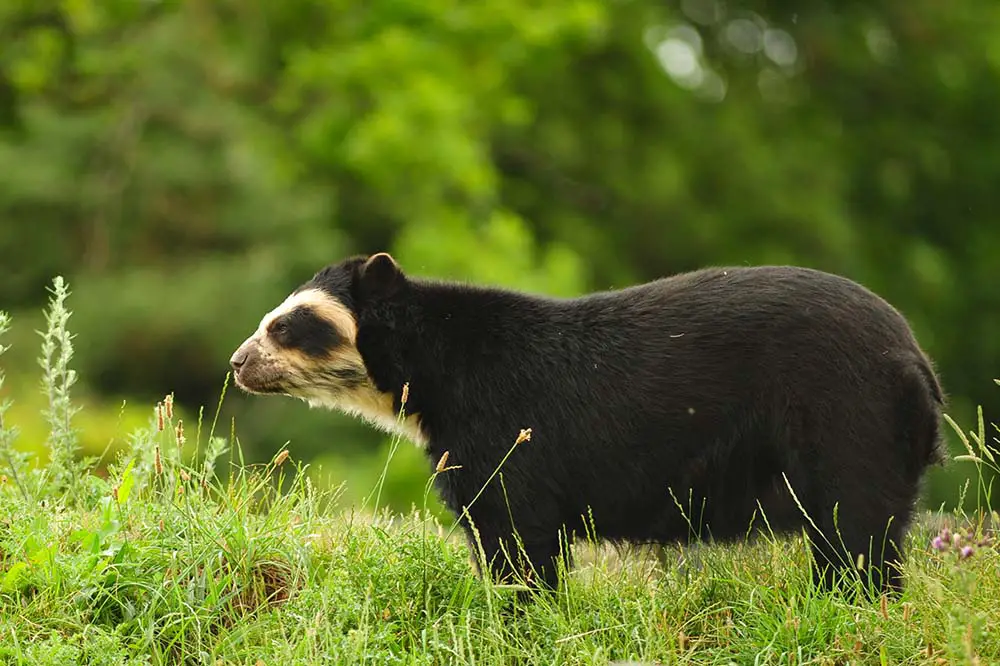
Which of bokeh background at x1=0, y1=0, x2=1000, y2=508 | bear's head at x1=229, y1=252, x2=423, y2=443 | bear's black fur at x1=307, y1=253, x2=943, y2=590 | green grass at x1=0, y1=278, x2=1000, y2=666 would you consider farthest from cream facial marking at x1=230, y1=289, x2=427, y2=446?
bokeh background at x1=0, y1=0, x2=1000, y2=508

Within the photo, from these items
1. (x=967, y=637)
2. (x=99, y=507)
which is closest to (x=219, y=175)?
(x=99, y=507)

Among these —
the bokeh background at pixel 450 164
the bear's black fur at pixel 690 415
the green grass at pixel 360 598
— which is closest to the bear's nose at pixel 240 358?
the green grass at pixel 360 598

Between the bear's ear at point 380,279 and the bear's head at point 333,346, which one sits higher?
the bear's ear at point 380,279

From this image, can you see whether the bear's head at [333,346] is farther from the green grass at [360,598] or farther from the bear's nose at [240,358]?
the green grass at [360,598]

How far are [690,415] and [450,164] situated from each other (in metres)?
15.0

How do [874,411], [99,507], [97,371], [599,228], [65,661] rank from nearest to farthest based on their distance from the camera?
[65,661]
[874,411]
[99,507]
[97,371]
[599,228]

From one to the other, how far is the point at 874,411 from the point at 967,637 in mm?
1366

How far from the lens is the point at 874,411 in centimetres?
522

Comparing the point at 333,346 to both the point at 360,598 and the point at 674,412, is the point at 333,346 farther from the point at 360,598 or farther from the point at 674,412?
the point at 674,412

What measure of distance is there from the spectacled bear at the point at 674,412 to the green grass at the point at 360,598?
0.75 feet

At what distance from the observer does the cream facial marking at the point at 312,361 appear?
6207mm

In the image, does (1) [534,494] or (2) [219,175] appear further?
(2) [219,175]

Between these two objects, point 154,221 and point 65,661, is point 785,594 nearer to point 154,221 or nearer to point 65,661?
point 65,661

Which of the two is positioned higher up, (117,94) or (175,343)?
(117,94)
